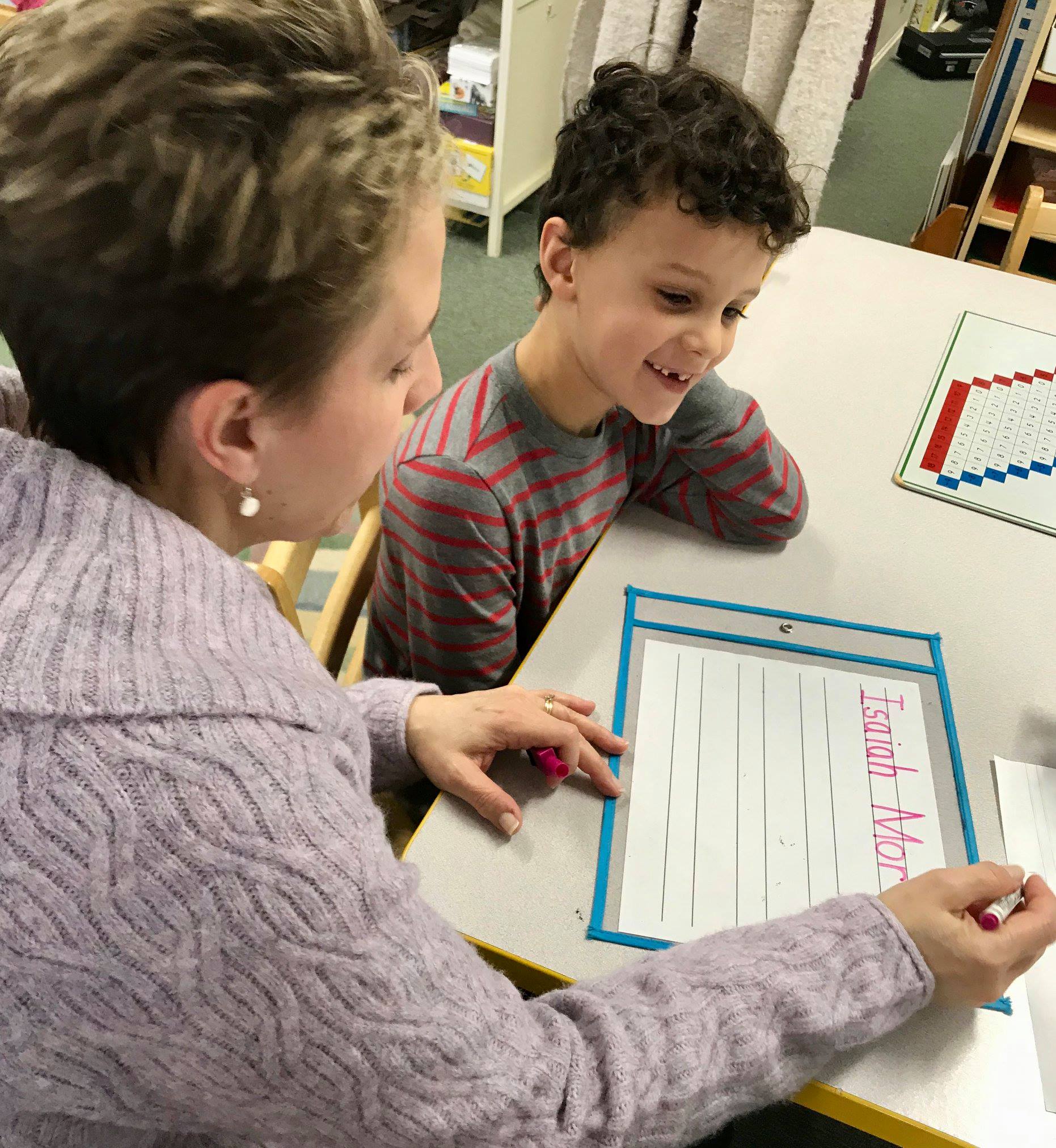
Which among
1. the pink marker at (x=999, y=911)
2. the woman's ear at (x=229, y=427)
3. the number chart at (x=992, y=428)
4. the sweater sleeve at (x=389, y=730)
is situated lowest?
the sweater sleeve at (x=389, y=730)

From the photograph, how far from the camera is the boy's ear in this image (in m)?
0.97

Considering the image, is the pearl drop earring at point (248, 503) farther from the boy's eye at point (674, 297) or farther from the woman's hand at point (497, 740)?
the boy's eye at point (674, 297)

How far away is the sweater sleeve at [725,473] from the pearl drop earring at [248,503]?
21.0 inches

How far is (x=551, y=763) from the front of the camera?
2.43ft

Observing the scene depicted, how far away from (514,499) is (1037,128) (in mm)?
1826

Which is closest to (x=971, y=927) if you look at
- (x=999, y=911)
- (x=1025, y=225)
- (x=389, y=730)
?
(x=999, y=911)

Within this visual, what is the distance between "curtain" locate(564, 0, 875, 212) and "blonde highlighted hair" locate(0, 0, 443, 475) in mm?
1514

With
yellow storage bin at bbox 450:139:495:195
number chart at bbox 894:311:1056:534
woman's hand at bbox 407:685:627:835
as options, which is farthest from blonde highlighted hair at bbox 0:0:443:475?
yellow storage bin at bbox 450:139:495:195

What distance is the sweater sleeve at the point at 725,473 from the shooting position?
970 millimetres

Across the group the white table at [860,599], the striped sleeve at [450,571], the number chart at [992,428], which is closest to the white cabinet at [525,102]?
the white table at [860,599]

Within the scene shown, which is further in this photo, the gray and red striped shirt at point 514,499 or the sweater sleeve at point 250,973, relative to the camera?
the gray and red striped shirt at point 514,499

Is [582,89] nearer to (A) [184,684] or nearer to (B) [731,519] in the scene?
(B) [731,519]

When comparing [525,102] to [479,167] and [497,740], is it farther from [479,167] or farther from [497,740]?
[497,740]

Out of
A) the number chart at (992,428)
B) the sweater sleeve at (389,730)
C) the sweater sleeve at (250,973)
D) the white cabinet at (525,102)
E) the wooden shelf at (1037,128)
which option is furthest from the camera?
the white cabinet at (525,102)
